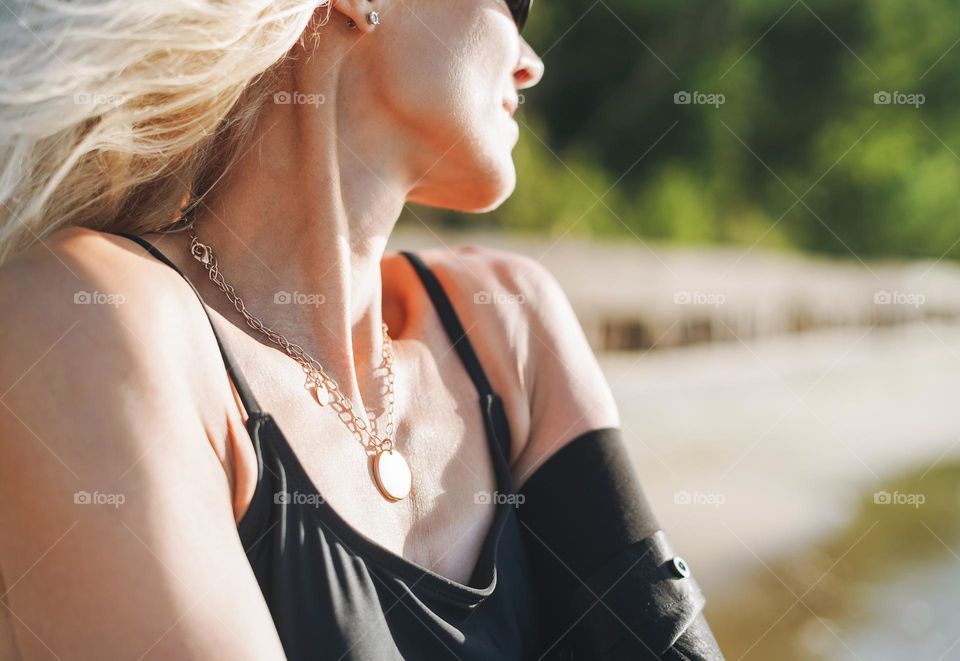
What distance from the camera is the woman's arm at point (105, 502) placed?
102cm

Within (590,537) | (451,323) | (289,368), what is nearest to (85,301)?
(289,368)

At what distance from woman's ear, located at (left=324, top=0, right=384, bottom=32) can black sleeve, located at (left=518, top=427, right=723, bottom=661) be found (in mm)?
631

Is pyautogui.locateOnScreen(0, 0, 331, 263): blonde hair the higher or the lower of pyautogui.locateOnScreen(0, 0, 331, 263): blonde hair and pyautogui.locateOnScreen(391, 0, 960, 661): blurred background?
the higher

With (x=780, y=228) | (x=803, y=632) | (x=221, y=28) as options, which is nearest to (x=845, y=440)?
(x=803, y=632)

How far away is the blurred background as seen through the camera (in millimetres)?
4574

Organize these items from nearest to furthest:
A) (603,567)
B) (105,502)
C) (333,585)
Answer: (105,502)
(333,585)
(603,567)

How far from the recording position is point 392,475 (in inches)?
54.0

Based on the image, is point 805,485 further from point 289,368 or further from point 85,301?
point 85,301

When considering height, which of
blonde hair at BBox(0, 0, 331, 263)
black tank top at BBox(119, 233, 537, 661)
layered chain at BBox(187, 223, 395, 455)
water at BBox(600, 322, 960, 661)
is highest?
blonde hair at BBox(0, 0, 331, 263)

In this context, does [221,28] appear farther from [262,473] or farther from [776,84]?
[776,84]

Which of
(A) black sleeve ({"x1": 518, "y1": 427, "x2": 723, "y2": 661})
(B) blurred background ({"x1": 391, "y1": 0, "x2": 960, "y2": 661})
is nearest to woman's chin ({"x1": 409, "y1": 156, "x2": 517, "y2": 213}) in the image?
(A) black sleeve ({"x1": 518, "y1": 427, "x2": 723, "y2": 661})

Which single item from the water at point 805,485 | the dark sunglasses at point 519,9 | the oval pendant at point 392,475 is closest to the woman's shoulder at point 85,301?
the oval pendant at point 392,475

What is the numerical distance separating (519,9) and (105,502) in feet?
2.96

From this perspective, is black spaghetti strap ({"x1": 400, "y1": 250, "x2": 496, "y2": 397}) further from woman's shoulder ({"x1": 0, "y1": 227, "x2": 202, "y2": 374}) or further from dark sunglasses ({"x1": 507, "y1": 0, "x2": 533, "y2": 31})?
woman's shoulder ({"x1": 0, "y1": 227, "x2": 202, "y2": 374})
